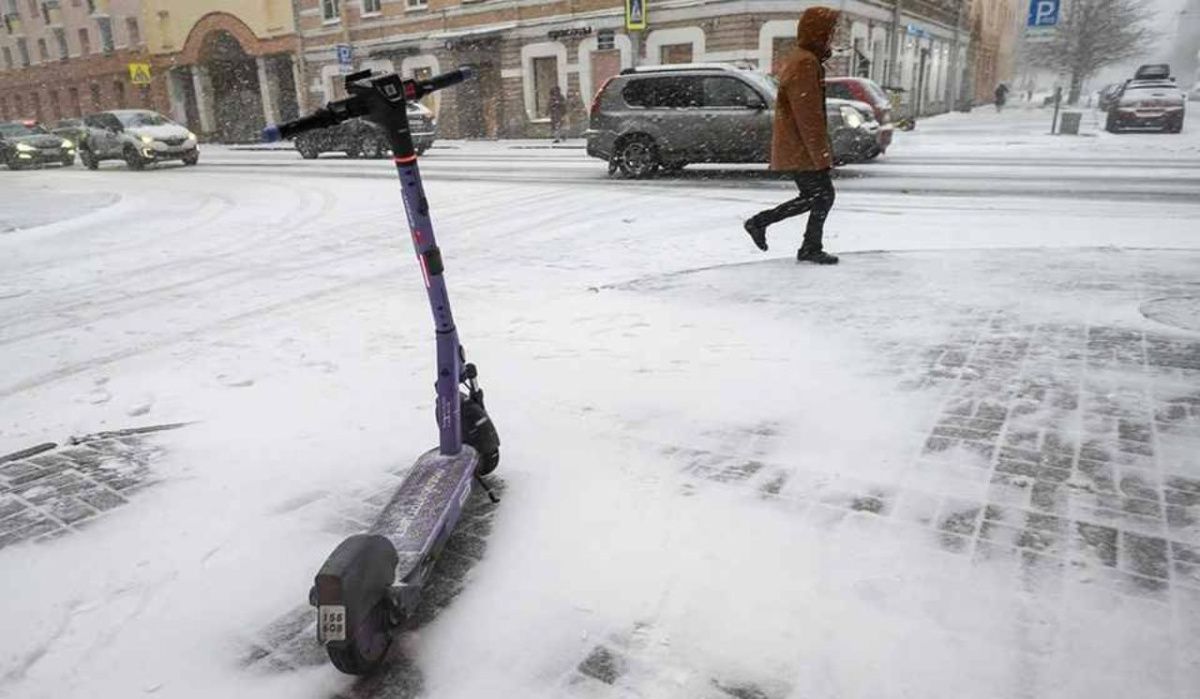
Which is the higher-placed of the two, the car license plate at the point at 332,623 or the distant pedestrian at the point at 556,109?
the distant pedestrian at the point at 556,109

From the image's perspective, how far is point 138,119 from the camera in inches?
834

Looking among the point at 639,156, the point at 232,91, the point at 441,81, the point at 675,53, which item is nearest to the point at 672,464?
the point at 441,81

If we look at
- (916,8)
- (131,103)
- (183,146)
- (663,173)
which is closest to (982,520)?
(663,173)

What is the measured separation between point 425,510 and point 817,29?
5.01 meters

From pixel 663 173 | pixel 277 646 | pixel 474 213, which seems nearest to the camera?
pixel 277 646

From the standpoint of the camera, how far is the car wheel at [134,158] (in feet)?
A: 66.9

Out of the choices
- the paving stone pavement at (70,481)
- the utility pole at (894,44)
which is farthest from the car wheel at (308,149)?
the utility pole at (894,44)

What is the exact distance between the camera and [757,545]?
2.53 metres

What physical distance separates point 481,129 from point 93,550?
101ft

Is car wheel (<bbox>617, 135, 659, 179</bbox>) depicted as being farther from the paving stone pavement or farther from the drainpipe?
the drainpipe

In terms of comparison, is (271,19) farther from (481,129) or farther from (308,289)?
(308,289)

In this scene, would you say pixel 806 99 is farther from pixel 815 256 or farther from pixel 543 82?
pixel 543 82

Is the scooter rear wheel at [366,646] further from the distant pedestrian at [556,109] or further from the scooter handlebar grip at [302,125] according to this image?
the distant pedestrian at [556,109]

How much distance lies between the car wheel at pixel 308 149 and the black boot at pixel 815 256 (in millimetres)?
19090
